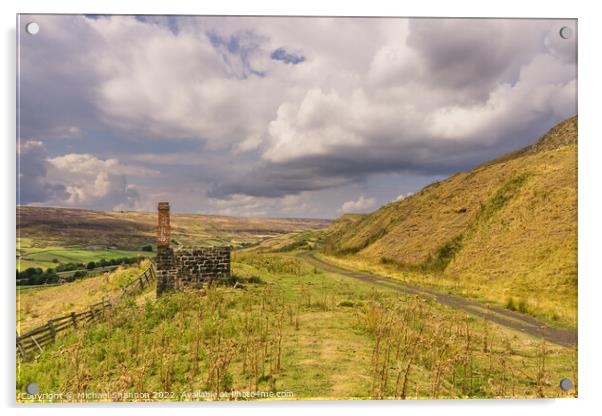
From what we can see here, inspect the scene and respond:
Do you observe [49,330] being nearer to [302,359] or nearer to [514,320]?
[302,359]

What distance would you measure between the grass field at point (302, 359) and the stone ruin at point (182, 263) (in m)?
2.13

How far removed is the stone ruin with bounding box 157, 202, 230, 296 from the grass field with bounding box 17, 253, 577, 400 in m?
2.13

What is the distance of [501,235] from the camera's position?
18.0 m

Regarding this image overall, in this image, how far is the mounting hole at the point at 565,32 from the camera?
758 cm

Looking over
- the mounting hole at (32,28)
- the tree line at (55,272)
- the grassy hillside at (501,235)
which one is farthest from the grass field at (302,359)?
the mounting hole at (32,28)

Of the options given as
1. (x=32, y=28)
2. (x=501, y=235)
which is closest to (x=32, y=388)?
(x=32, y=28)

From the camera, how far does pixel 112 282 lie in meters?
12.8

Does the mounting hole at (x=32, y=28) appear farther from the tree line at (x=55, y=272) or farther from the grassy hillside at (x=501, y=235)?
the grassy hillside at (x=501, y=235)

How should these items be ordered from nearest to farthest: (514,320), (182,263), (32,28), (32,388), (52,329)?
(32,388), (32,28), (52,329), (514,320), (182,263)

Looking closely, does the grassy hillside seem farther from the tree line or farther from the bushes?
the tree line

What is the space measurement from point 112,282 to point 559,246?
16389 millimetres

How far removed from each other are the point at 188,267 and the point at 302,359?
6.13 m

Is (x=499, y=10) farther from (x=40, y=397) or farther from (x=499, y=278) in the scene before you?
(x=40, y=397)
